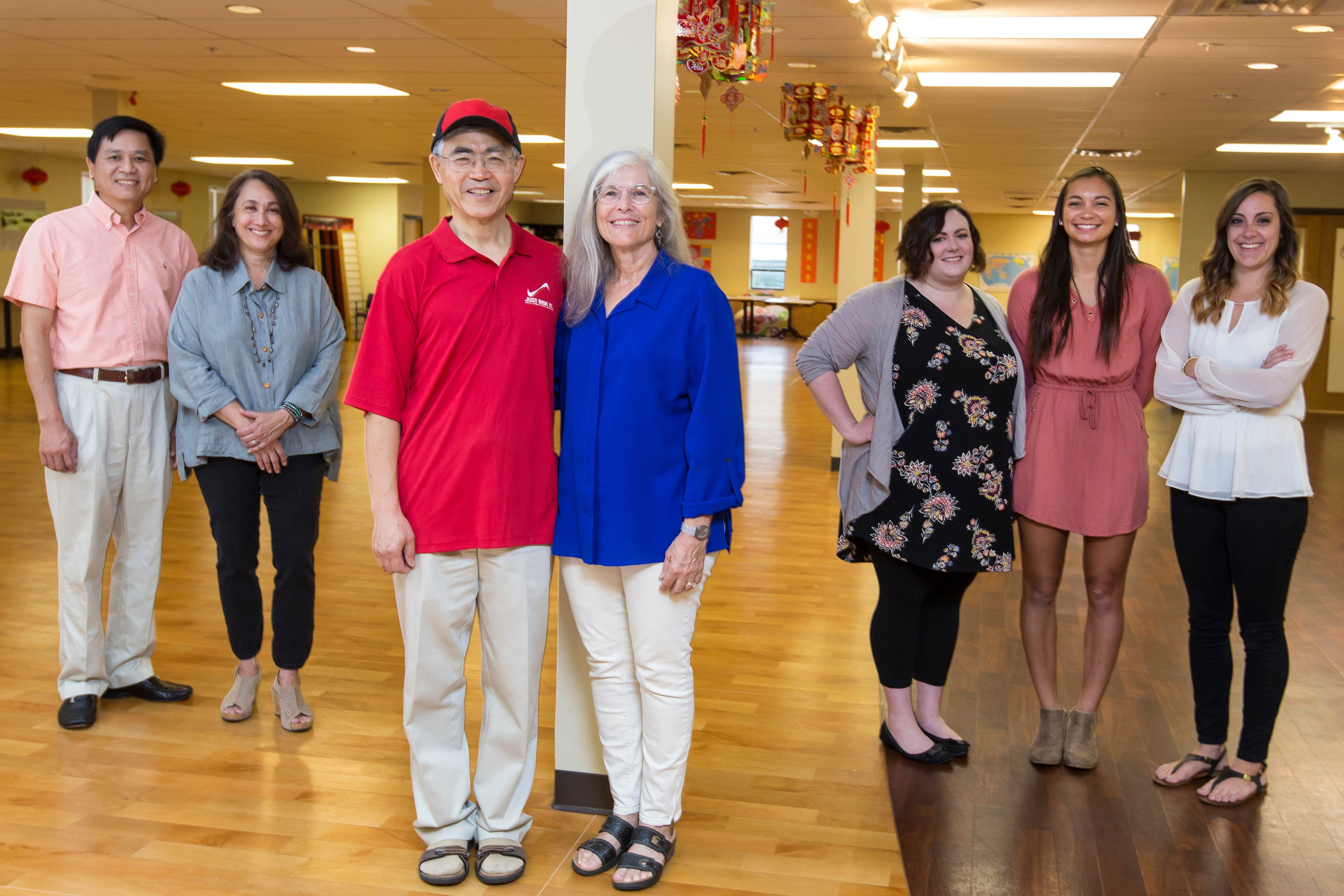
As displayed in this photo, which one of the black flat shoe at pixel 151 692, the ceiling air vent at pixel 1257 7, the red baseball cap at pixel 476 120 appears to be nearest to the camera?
the red baseball cap at pixel 476 120

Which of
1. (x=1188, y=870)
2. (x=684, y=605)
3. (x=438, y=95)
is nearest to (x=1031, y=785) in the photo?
(x=1188, y=870)

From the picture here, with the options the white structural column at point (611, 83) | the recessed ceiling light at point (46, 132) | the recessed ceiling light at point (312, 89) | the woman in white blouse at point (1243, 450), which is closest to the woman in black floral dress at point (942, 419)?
the woman in white blouse at point (1243, 450)

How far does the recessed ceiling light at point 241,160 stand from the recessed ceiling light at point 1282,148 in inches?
494

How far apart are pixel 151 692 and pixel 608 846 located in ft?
5.95

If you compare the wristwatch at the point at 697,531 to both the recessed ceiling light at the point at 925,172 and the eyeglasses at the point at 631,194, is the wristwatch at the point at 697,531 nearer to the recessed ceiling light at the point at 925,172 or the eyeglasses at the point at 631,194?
the eyeglasses at the point at 631,194

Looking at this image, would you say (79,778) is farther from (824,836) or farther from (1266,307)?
(1266,307)

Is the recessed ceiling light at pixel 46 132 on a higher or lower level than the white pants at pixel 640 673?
higher

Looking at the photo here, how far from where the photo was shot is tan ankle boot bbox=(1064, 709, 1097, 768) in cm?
329

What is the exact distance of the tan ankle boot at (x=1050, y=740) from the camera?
3.32 m

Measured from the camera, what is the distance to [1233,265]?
121 inches

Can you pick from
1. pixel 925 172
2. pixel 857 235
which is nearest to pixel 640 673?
pixel 857 235

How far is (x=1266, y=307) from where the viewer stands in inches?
118

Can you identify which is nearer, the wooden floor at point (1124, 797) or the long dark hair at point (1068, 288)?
the wooden floor at point (1124, 797)

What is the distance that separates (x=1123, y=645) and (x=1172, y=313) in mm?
1894
